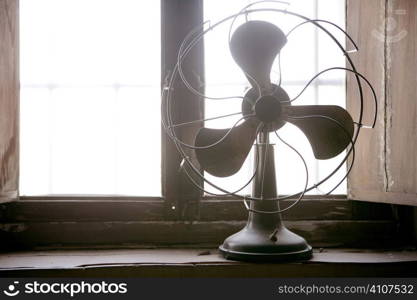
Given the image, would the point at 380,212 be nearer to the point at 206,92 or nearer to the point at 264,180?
the point at 264,180

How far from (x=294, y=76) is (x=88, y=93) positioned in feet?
3.19

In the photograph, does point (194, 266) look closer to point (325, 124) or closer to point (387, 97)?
point (325, 124)

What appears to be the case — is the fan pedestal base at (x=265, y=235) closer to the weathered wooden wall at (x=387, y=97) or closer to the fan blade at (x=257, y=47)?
the fan blade at (x=257, y=47)

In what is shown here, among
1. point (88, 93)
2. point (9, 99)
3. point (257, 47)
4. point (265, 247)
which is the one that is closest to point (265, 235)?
point (265, 247)

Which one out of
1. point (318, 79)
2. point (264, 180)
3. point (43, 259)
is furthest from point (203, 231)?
point (318, 79)

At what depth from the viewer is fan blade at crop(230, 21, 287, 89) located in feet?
6.27

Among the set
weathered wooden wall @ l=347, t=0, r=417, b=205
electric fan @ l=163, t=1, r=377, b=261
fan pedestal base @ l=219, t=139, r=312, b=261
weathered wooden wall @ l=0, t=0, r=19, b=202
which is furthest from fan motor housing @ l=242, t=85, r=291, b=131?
weathered wooden wall @ l=0, t=0, r=19, b=202

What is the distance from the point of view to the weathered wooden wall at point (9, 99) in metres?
2.20

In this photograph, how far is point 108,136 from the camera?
2457 mm

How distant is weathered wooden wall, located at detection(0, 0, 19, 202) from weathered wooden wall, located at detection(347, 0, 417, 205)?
4.88ft

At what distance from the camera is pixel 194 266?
2018 mm
